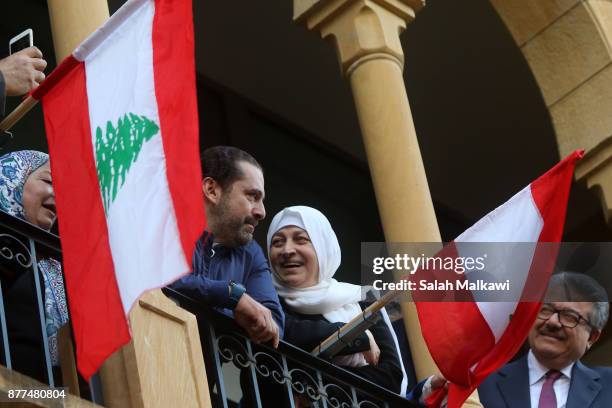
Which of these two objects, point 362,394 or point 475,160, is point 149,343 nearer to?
point 362,394

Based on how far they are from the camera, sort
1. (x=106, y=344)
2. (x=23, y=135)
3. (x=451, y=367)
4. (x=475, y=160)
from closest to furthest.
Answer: (x=106, y=344) < (x=451, y=367) < (x=23, y=135) < (x=475, y=160)

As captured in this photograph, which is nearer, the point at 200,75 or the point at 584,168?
the point at 584,168

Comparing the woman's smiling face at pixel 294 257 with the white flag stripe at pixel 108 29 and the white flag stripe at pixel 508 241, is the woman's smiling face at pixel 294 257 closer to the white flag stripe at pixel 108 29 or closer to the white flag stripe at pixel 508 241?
the white flag stripe at pixel 508 241

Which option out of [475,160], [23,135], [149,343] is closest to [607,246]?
[475,160]

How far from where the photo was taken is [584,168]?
1048 centimetres

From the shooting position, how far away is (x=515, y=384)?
771 cm

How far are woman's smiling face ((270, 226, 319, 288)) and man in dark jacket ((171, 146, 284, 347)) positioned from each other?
525 millimetres

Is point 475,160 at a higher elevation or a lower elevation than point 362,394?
higher

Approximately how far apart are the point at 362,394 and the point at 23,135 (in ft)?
14.1

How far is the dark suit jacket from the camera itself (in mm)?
7562

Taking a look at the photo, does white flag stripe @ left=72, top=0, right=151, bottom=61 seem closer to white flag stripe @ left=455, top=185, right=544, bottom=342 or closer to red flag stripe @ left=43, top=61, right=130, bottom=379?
red flag stripe @ left=43, top=61, right=130, bottom=379

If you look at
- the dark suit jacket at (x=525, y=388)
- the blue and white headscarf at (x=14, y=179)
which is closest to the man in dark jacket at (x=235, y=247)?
the blue and white headscarf at (x=14, y=179)

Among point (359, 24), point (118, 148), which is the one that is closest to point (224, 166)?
point (118, 148)

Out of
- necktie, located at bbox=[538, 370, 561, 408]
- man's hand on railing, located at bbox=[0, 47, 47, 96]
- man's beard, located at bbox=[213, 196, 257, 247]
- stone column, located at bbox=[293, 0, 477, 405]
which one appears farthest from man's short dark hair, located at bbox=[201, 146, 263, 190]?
stone column, located at bbox=[293, 0, 477, 405]
